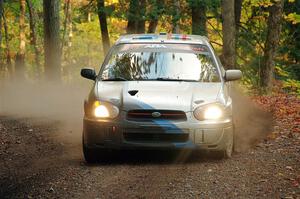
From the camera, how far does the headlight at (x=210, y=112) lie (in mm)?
8023

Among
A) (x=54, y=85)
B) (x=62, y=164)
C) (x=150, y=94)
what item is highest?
(x=150, y=94)

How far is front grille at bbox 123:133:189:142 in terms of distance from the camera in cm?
804

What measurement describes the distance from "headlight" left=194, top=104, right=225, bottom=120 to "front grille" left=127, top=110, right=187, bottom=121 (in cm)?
20

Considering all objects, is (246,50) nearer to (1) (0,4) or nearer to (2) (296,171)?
(1) (0,4)

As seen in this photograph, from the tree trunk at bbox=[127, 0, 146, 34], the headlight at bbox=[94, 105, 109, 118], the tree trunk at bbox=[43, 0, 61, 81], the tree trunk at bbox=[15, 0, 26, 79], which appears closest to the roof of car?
the headlight at bbox=[94, 105, 109, 118]

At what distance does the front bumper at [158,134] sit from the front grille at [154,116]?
0.25 feet

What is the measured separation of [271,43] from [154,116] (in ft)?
44.3

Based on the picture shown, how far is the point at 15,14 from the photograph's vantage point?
42000 millimetres

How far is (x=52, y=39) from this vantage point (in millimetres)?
23234

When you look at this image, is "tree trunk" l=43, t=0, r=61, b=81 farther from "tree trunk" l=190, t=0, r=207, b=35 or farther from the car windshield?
the car windshield

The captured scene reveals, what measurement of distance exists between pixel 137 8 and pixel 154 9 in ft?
5.26

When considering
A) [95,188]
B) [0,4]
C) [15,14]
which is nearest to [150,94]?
[95,188]

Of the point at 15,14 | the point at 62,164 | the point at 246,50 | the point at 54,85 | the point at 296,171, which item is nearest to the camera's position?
the point at 296,171

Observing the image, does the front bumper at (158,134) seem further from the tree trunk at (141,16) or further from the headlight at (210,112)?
the tree trunk at (141,16)
